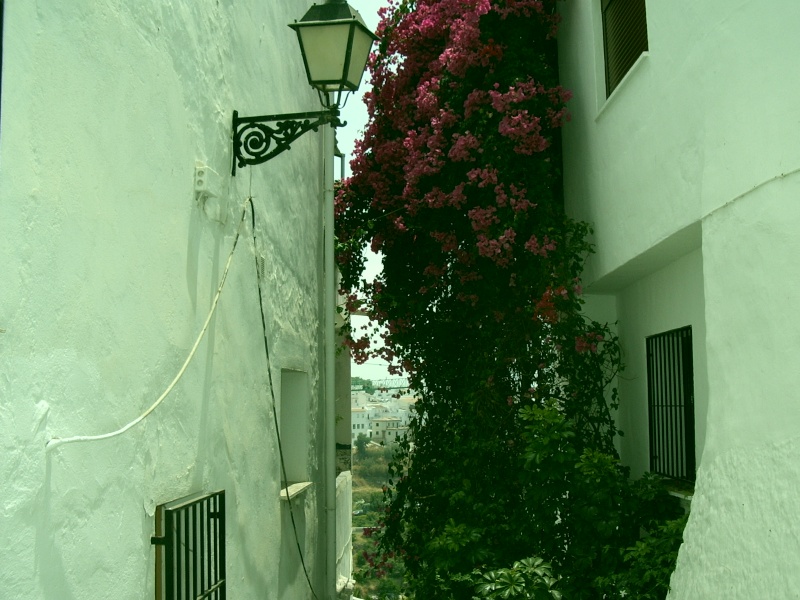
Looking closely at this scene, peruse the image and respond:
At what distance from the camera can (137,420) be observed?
3.61 meters

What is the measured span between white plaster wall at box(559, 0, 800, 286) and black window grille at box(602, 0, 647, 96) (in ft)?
0.26

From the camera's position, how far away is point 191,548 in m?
4.48

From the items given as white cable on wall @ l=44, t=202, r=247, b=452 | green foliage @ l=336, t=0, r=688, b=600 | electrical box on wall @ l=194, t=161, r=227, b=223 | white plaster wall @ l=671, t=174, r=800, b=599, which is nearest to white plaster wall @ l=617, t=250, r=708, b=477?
green foliage @ l=336, t=0, r=688, b=600

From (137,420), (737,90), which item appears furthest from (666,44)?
(137,420)

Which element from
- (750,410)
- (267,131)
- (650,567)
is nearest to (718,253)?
(750,410)

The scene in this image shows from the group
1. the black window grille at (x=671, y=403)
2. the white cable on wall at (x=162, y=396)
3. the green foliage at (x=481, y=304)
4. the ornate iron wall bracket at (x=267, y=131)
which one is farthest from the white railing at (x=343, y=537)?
the ornate iron wall bracket at (x=267, y=131)

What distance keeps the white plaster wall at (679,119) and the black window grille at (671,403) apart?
61cm

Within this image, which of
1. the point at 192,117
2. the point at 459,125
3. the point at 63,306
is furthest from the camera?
the point at 459,125

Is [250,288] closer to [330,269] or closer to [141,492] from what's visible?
[141,492]

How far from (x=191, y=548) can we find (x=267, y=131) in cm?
211

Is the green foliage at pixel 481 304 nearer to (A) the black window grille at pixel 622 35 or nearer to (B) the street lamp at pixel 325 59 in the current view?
(A) the black window grille at pixel 622 35

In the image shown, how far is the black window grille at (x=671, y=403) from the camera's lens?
654 cm

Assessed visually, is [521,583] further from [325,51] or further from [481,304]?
[325,51]

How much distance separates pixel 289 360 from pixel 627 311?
2809 mm
